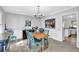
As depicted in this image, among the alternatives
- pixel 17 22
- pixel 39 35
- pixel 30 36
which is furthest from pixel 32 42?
pixel 17 22

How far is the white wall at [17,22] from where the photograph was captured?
9.42 ft

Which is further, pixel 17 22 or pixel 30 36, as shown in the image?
pixel 30 36

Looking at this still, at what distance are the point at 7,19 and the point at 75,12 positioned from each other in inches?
119

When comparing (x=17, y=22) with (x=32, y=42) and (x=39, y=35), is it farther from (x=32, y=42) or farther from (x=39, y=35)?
(x=32, y=42)

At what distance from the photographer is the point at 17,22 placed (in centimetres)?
302

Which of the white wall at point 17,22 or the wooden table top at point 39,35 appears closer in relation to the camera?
the white wall at point 17,22

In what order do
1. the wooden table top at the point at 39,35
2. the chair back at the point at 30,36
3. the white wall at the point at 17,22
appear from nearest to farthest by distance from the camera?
the white wall at the point at 17,22
the wooden table top at the point at 39,35
the chair back at the point at 30,36

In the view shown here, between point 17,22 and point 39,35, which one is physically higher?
point 17,22

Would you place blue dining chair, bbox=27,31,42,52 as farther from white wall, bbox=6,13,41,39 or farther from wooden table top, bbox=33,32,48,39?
white wall, bbox=6,13,41,39

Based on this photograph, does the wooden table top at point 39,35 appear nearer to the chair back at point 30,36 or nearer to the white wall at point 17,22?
the chair back at point 30,36

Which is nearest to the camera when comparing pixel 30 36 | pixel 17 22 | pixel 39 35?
pixel 17 22

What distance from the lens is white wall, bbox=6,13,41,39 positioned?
2.87m

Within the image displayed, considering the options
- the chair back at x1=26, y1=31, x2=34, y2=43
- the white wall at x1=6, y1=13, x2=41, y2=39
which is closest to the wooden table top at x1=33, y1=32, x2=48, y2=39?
the chair back at x1=26, y1=31, x2=34, y2=43

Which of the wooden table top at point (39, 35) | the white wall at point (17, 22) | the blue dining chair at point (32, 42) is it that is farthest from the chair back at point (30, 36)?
the white wall at point (17, 22)
